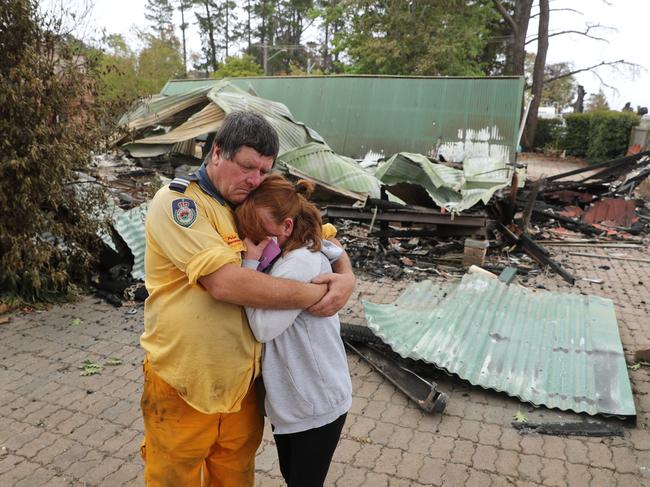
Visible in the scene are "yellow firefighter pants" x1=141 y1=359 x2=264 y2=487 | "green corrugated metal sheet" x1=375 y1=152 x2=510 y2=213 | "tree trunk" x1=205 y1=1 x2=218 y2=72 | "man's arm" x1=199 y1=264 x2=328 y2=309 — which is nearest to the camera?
"man's arm" x1=199 y1=264 x2=328 y2=309

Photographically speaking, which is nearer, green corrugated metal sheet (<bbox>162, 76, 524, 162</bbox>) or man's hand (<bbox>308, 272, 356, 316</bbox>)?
man's hand (<bbox>308, 272, 356, 316</bbox>)

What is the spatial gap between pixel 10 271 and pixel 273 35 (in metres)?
44.6

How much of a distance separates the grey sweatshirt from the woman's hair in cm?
5

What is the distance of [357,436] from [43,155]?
4034 mm

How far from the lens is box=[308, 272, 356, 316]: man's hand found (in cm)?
166

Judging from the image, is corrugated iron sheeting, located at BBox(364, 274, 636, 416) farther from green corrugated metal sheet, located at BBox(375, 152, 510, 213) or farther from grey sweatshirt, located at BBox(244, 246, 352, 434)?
green corrugated metal sheet, located at BBox(375, 152, 510, 213)

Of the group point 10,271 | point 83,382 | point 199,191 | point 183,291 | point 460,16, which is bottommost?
point 83,382

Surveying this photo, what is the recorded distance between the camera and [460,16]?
2295 cm

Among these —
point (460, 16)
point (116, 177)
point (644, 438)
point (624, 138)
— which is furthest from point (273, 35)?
point (644, 438)

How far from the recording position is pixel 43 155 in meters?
4.80

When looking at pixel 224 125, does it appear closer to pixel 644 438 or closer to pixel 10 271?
pixel 644 438

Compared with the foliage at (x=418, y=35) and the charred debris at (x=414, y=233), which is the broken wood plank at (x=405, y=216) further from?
the foliage at (x=418, y=35)

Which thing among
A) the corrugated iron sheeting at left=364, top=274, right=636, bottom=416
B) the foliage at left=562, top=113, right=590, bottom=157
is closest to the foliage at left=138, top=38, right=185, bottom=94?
the foliage at left=562, top=113, right=590, bottom=157

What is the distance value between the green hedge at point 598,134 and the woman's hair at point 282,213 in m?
24.9
